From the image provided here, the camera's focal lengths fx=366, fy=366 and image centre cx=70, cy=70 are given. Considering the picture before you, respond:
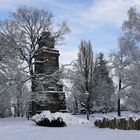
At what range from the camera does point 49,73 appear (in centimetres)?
4588

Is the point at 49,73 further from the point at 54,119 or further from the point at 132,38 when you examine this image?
the point at 54,119

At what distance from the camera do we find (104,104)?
7138cm

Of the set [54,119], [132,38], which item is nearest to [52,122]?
[54,119]

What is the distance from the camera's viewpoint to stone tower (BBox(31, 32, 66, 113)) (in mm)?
44094

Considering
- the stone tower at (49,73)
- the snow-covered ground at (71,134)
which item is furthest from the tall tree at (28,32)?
the snow-covered ground at (71,134)

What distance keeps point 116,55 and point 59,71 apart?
1333 centimetres

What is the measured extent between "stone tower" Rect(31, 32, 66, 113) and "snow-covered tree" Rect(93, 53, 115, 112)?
18113 mm

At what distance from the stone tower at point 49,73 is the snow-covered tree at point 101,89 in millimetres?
18113

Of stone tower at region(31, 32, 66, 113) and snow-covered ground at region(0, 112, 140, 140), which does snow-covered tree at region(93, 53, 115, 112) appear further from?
snow-covered ground at region(0, 112, 140, 140)

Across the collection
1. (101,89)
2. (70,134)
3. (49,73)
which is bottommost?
(70,134)

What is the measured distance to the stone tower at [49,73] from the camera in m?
44.1

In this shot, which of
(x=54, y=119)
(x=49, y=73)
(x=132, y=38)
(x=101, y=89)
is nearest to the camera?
(x=54, y=119)

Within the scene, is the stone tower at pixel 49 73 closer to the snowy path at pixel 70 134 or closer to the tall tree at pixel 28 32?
the tall tree at pixel 28 32

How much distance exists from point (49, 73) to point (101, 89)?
1026 inches
